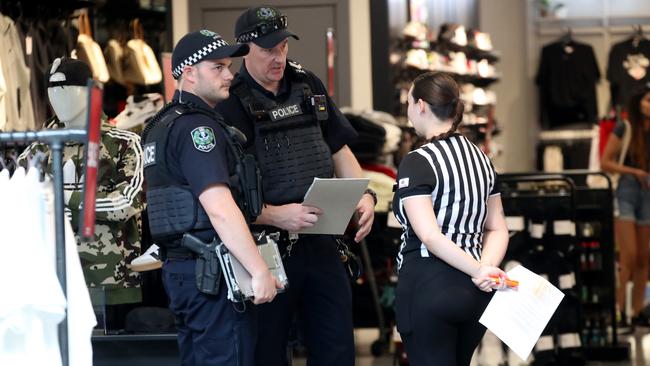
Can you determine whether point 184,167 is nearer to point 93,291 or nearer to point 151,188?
point 151,188

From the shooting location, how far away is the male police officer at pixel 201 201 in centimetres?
363

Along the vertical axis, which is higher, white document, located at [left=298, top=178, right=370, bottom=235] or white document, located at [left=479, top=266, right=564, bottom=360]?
white document, located at [left=298, top=178, right=370, bottom=235]

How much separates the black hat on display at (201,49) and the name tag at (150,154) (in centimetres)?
27

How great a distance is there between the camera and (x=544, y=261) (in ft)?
21.4

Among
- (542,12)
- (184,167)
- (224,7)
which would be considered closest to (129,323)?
(184,167)

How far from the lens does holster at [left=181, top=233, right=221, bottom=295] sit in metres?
3.69

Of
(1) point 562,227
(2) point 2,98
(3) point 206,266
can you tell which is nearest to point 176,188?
(3) point 206,266

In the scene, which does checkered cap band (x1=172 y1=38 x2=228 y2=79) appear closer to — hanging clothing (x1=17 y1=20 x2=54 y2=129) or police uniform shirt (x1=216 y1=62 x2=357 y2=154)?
police uniform shirt (x1=216 y1=62 x2=357 y2=154)

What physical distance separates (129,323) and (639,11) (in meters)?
10.2

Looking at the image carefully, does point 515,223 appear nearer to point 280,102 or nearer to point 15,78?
point 280,102

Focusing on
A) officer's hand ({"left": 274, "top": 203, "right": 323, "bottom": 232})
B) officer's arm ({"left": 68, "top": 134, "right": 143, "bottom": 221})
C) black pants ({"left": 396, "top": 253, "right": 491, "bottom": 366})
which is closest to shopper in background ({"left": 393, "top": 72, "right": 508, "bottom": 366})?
black pants ({"left": 396, "top": 253, "right": 491, "bottom": 366})

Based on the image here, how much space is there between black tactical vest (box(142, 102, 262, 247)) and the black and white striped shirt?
0.49m

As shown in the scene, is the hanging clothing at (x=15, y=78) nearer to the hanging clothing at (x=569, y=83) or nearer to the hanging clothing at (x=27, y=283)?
the hanging clothing at (x=27, y=283)

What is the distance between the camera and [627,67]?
12992mm
